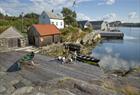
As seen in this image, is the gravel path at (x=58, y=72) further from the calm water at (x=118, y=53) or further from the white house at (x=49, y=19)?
the white house at (x=49, y=19)

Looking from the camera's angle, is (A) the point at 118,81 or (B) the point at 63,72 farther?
(B) the point at 63,72

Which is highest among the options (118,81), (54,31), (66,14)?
(66,14)

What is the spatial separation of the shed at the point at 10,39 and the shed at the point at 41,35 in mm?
3415

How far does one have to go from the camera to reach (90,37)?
65.7 metres

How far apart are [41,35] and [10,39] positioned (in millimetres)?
6346

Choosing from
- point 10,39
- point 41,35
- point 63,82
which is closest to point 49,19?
point 41,35

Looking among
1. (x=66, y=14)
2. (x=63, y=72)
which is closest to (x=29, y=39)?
(x=63, y=72)

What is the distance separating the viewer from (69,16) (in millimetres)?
77188

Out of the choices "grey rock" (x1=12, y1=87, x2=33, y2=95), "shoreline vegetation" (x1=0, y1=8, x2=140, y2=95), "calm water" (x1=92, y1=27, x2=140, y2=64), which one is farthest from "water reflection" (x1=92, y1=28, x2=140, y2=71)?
"grey rock" (x1=12, y1=87, x2=33, y2=95)

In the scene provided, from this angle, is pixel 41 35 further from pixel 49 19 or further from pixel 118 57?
pixel 49 19

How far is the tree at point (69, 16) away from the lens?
7681 cm

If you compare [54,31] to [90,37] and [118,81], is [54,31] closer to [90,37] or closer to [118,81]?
[90,37]

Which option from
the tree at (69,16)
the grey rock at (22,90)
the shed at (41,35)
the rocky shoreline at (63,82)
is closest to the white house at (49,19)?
the tree at (69,16)

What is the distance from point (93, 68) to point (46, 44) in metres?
22.6
